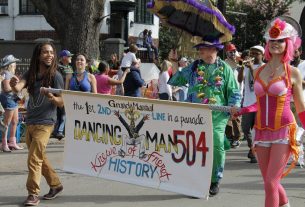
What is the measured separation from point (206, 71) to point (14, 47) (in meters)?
19.0

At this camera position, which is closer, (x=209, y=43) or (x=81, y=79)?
(x=209, y=43)

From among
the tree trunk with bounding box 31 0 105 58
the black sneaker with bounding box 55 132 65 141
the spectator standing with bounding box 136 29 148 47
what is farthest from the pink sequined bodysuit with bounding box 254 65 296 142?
the spectator standing with bounding box 136 29 148 47

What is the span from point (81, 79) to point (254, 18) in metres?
28.0

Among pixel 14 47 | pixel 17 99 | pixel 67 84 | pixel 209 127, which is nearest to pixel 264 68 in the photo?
pixel 209 127

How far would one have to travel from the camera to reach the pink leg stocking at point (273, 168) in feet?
17.7

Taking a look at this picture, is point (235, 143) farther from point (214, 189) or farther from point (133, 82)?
point (214, 189)

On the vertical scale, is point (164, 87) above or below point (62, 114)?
above

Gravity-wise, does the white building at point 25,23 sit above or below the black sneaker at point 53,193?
above

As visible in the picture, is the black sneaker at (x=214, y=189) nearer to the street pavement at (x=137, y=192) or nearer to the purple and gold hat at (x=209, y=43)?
the street pavement at (x=137, y=192)

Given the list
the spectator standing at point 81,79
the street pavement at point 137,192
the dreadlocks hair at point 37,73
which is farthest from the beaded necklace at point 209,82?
the spectator standing at point 81,79

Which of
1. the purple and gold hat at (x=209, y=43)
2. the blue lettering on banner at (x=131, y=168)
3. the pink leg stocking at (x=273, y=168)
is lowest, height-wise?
the blue lettering on banner at (x=131, y=168)

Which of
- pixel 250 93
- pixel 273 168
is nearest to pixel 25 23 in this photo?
pixel 250 93

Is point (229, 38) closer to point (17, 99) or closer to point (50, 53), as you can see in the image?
point (50, 53)

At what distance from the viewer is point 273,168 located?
213 inches
